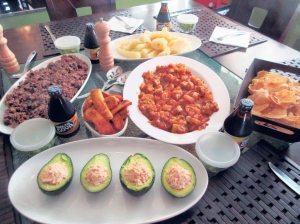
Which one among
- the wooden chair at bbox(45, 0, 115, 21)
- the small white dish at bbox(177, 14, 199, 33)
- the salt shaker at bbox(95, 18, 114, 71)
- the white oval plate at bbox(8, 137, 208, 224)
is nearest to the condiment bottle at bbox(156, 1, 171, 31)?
the small white dish at bbox(177, 14, 199, 33)

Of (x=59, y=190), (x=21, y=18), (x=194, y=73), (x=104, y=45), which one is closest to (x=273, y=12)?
(x=194, y=73)

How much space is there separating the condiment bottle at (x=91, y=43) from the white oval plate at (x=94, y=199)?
0.64 m

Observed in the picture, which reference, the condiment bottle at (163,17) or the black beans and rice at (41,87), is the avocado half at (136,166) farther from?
the condiment bottle at (163,17)

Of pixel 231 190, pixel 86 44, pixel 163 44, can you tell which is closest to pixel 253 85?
pixel 231 190

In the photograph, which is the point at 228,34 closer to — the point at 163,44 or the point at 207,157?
the point at 163,44

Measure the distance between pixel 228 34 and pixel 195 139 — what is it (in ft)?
3.30

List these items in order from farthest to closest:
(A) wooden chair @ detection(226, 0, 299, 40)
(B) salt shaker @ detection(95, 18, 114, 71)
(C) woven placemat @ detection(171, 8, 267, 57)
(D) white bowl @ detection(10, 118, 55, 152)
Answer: (A) wooden chair @ detection(226, 0, 299, 40) → (C) woven placemat @ detection(171, 8, 267, 57) → (B) salt shaker @ detection(95, 18, 114, 71) → (D) white bowl @ detection(10, 118, 55, 152)

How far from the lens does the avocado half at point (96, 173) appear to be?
0.76 metres

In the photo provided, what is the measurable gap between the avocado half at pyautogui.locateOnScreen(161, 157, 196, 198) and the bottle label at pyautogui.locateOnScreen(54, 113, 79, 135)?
405 millimetres

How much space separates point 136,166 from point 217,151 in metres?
0.30

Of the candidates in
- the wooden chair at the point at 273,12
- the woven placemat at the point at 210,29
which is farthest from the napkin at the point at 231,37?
the wooden chair at the point at 273,12

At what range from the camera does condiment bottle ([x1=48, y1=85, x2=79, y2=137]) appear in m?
0.87

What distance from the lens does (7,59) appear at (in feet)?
4.17

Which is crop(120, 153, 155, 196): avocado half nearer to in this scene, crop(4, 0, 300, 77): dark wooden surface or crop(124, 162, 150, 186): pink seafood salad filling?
crop(124, 162, 150, 186): pink seafood salad filling
